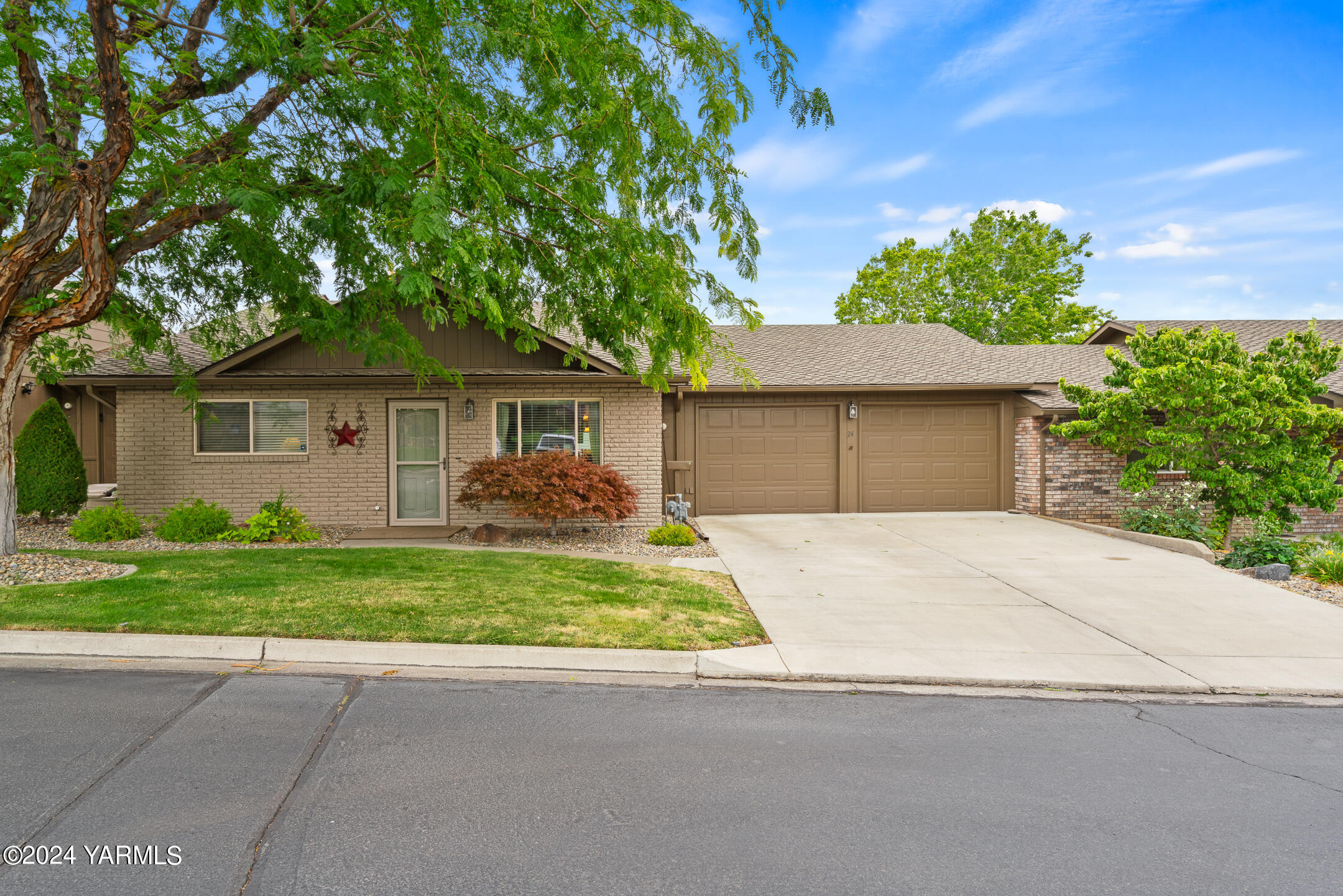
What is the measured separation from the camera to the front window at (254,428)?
12.5 m

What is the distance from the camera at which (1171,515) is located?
13.0 m

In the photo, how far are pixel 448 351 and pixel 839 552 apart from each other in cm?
713

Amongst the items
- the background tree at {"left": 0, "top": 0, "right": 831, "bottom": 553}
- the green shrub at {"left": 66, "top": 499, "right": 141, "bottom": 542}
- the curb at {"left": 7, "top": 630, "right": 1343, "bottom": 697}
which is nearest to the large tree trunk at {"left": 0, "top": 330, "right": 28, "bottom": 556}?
the background tree at {"left": 0, "top": 0, "right": 831, "bottom": 553}

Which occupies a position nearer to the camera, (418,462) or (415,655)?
(415,655)

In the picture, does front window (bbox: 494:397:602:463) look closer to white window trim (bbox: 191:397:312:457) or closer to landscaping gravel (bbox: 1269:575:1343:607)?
white window trim (bbox: 191:397:312:457)

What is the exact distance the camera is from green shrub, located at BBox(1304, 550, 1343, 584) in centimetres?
853

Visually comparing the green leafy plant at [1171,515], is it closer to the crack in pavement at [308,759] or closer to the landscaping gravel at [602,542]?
the landscaping gravel at [602,542]

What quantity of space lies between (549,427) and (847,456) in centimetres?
630

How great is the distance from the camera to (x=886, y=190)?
25078 mm

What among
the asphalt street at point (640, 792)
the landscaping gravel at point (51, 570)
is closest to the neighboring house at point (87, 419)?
the landscaping gravel at point (51, 570)

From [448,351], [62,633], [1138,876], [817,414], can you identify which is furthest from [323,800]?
[817,414]

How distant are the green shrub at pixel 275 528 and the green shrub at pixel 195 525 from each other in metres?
0.23

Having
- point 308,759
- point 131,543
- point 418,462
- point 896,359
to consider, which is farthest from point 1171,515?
point 131,543

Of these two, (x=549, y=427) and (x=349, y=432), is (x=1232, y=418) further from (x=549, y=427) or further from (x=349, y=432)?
(x=349, y=432)
